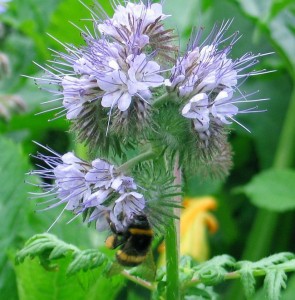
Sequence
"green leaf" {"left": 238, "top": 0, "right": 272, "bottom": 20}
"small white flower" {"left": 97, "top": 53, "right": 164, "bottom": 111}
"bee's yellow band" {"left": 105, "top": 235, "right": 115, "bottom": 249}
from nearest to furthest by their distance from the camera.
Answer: "small white flower" {"left": 97, "top": 53, "right": 164, "bottom": 111} < "bee's yellow band" {"left": 105, "top": 235, "right": 115, "bottom": 249} < "green leaf" {"left": 238, "top": 0, "right": 272, "bottom": 20}

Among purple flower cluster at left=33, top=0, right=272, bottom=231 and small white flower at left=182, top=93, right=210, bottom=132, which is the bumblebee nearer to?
purple flower cluster at left=33, top=0, right=272, bottom=231

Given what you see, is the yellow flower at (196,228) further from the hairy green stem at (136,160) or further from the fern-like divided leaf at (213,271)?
the hairy green stem at (136,160)

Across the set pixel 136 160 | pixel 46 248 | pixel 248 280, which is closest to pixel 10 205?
pixel 46 248

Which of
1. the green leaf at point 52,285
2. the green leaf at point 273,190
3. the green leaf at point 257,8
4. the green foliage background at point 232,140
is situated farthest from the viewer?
the green leaf at point 257,8

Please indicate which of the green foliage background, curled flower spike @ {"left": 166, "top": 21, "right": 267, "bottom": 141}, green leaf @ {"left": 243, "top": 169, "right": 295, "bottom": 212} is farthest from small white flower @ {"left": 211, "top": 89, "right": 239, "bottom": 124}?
green leaf @ {"left": 243, "top": 169, "right": 295, "bottom": 212}

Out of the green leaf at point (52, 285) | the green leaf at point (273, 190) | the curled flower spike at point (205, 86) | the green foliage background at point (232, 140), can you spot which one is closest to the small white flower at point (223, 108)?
the curled flower spike at point (205, 86)
